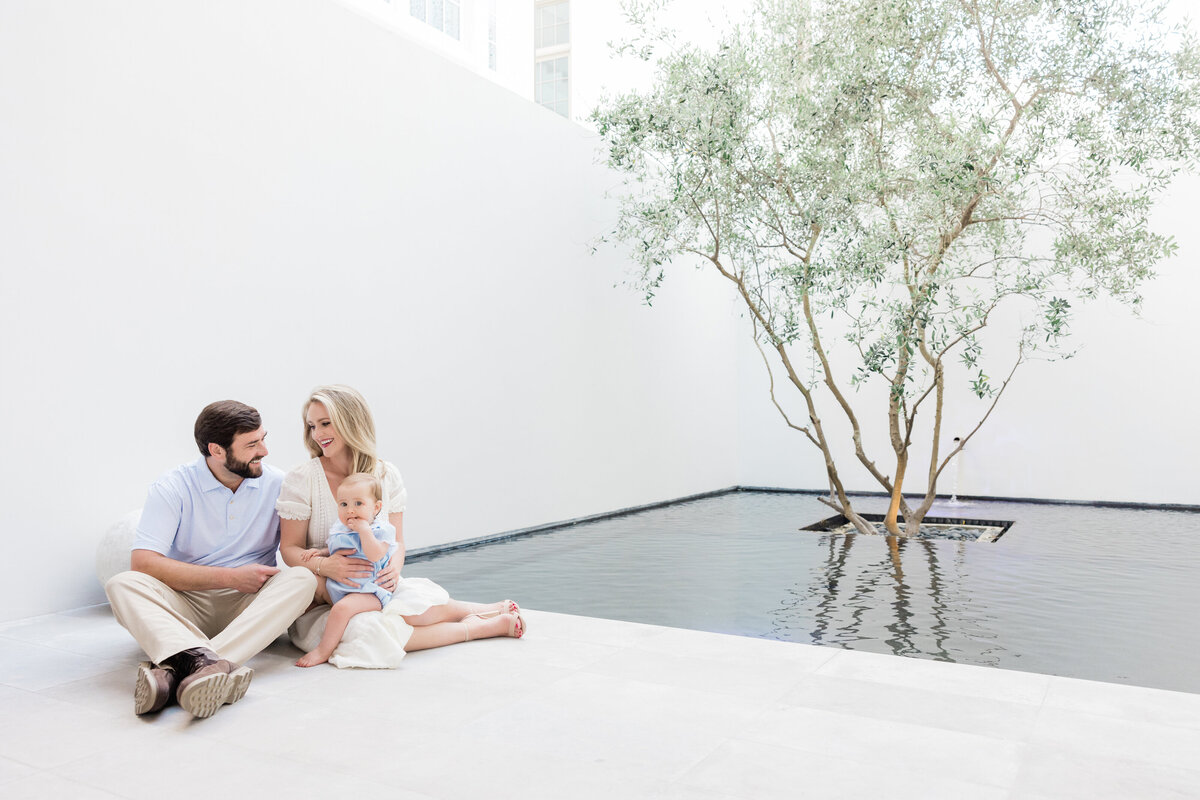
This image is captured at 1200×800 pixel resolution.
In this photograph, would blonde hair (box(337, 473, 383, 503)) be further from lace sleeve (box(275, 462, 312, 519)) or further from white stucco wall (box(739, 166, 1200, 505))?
white stucco wall (box(739, 166, 1200, 505))

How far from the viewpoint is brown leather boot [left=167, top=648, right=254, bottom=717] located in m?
2.68

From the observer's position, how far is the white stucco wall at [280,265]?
14.3 ft

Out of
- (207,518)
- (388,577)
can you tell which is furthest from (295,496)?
(388,577)

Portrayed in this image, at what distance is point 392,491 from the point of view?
3.62m

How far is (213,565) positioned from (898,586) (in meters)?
3.88

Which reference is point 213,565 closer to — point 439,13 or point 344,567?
point 344,567

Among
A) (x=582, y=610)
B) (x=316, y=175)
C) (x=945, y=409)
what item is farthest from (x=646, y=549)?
(x=945, y=409)

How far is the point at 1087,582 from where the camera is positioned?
554 centimetres

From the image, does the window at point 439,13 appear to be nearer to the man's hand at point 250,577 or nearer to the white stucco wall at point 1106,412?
the white stucco wall at point 1106,412

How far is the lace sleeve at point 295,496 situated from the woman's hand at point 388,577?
36cm

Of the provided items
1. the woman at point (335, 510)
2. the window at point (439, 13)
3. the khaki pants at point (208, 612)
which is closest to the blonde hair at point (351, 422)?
the woman at point (335, 510)

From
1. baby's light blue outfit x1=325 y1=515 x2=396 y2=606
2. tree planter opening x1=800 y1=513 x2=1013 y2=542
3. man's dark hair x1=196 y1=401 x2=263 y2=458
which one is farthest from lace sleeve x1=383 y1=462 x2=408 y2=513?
tree planter opening x1=800 y1=513 x2=1013 y2=542

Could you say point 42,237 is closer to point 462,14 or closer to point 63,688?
point 63,688

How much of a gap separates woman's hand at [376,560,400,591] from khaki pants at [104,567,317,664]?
24 cm
